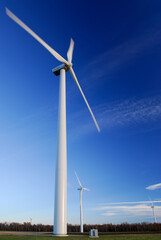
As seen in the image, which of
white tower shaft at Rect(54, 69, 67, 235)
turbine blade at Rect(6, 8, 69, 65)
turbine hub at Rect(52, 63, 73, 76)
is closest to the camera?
white tower shaft at Rect(54, 69, 67, 235)

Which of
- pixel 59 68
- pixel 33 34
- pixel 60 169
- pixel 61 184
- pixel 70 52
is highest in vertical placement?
pixel 70 52

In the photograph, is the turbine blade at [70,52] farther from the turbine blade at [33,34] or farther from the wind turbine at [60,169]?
the wind turbine at [60,169]

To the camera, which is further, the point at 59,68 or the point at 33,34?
the point at 59,68

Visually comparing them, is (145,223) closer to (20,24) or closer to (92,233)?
(92,233)

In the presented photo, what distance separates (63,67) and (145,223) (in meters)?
93.2

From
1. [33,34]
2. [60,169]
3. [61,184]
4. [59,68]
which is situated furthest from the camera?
[59,68]

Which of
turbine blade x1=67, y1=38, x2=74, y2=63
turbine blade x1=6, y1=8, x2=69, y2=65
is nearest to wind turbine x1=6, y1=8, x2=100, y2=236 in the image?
turbine blade x1=6, y1=8, x2=69, y2=65

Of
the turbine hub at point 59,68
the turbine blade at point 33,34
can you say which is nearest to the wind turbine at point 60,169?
the turbine blade at point 33,34

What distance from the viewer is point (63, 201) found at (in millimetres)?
18922

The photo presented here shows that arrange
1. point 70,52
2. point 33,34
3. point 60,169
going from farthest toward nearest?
point 70,52 < point 33,34 < point 60,169

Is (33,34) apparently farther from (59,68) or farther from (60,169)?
(60,169)

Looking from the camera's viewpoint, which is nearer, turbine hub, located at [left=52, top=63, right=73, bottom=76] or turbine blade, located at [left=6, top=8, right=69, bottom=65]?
turbine blade, located at [left=6, top=8, right=69, bottom=65]

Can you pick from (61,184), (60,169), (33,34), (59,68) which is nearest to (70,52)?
(59,68)

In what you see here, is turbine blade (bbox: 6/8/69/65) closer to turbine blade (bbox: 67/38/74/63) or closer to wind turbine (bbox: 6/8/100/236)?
wind turbine (bbox: 6/8/100/236)
